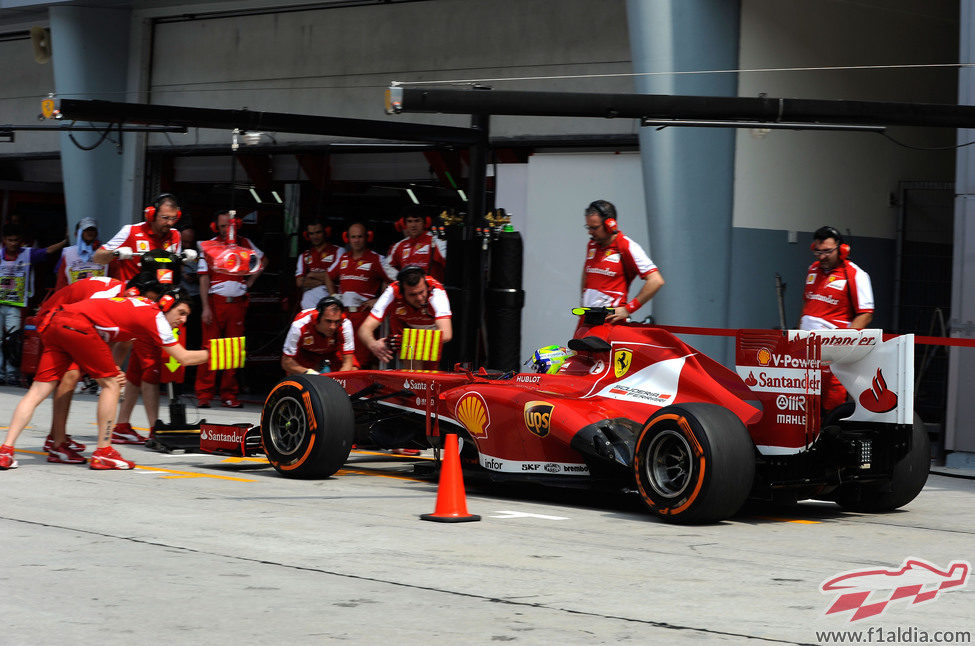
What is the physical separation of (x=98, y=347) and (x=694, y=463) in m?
4.63

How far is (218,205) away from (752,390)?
12.4 metres

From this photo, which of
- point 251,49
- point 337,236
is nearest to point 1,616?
point 337,236

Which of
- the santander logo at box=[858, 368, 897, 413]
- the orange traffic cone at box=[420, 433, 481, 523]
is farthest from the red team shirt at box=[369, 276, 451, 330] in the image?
the santander logo at box=[858, 368, 897, 413]

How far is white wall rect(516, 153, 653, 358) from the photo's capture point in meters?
15.2

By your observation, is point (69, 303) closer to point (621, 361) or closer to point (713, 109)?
point (621, 361)

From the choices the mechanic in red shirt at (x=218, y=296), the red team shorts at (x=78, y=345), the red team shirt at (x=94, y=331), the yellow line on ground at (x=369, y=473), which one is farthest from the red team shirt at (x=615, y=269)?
the mechanic in red shirt at (x=218, y=296)

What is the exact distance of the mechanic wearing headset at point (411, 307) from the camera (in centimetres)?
1144

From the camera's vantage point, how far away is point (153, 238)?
40.3ft

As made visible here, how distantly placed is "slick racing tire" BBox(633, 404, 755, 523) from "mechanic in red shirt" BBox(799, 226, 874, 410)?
371 cm

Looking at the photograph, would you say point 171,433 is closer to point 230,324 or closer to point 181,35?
point 230,324

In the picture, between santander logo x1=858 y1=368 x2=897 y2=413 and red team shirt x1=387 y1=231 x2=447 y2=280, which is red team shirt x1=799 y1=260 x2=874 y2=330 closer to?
santander logo x1=858 y1=368 x2=897 y2=413

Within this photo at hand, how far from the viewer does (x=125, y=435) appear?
12.4 meters

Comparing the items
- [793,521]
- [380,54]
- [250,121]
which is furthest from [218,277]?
[793,521]

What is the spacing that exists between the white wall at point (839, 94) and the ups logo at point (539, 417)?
588 centimetres
